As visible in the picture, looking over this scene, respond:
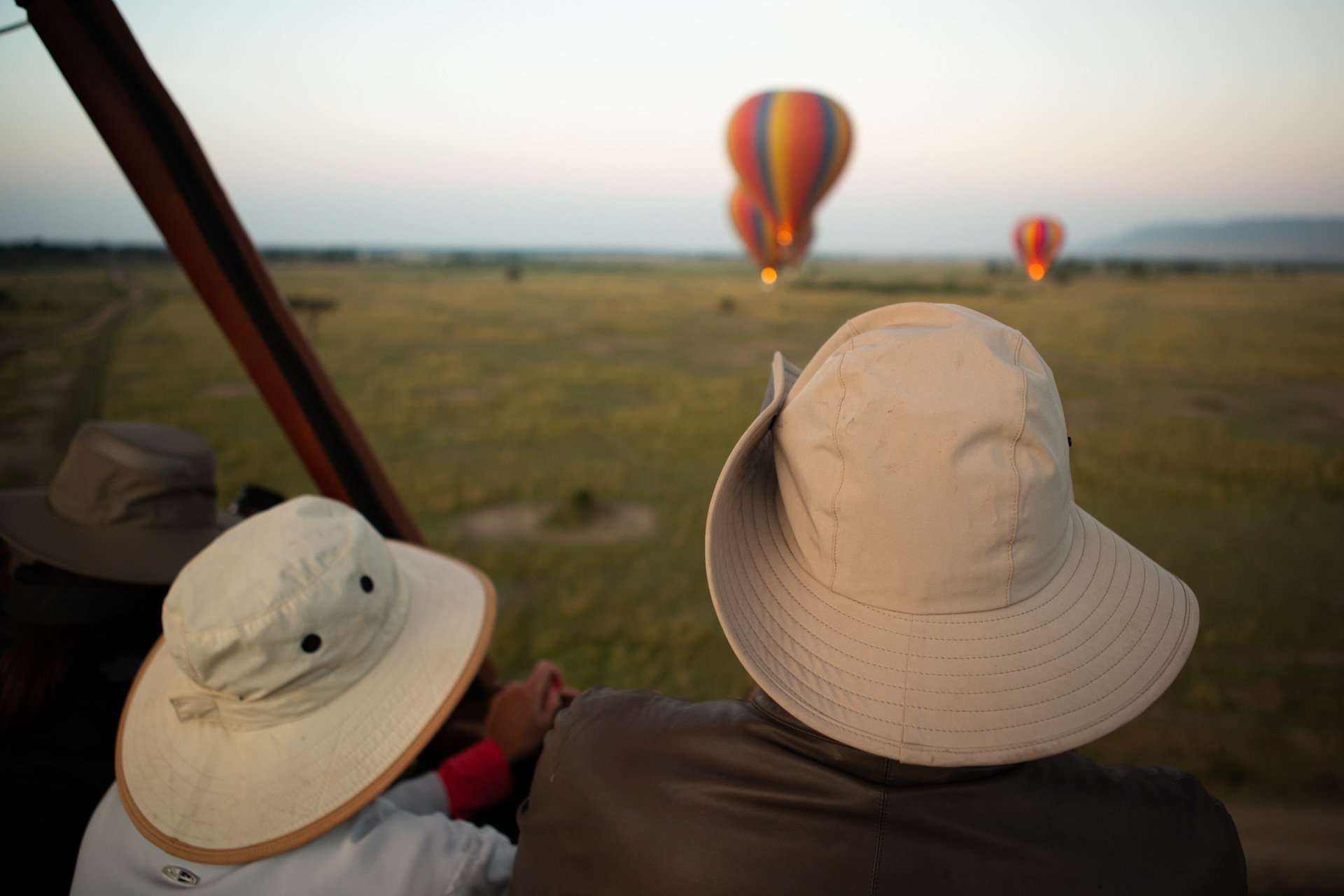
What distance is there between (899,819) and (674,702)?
381 mm

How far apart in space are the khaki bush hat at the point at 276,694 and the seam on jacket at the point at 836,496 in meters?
0.94

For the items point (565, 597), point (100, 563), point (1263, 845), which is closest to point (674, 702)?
point (100, 563)

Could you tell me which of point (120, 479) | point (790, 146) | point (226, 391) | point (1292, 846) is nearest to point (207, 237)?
point (120, 479)

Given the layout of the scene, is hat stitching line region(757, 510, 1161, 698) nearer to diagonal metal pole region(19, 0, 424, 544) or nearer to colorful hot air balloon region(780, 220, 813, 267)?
diagonal metal pole region(19, 0, 424, 544)

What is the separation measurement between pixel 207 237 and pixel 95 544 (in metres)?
0.85

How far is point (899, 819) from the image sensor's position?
868 mm

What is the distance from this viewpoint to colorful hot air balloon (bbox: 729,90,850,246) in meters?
16.0

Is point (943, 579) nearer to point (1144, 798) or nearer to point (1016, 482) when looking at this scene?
point (1016, 482)

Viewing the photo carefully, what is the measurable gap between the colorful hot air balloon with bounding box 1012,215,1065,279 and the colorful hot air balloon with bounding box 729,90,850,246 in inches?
998

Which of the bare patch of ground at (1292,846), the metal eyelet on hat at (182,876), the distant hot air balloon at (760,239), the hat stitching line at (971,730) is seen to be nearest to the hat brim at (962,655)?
the hat stitching line at (971,730)

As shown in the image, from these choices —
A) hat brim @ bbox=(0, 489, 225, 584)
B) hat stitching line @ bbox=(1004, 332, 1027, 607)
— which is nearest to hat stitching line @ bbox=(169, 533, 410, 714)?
hat brim @ bbox=(0, 489, 225, 584)

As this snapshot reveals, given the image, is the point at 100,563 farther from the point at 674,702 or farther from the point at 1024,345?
the point at 1024,345

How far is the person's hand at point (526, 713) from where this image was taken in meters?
1.64

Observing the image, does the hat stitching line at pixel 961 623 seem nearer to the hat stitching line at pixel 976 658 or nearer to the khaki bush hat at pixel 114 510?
the hat stitching line at pixel 976 658
